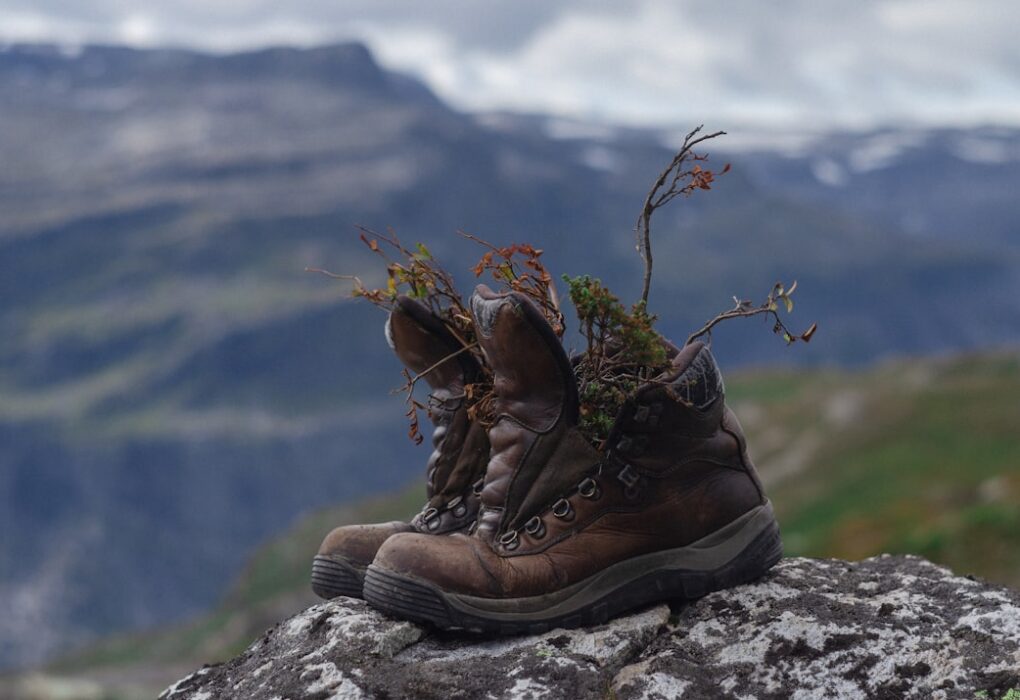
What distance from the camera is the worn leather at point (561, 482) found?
6469mm

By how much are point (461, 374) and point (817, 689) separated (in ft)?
10.3

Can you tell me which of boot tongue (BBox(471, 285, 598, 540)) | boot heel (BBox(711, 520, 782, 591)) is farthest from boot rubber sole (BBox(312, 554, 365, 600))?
boot heel (BBox(711, 520, 782, 591))

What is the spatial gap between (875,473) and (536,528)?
49327mm

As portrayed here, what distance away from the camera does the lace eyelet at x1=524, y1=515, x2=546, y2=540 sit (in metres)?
6.68

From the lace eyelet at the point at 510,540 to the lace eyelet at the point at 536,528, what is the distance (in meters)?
0.08

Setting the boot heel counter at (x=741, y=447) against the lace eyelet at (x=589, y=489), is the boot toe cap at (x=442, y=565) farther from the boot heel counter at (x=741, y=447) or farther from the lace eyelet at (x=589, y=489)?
the boot heel counter at (x=741, y=447)

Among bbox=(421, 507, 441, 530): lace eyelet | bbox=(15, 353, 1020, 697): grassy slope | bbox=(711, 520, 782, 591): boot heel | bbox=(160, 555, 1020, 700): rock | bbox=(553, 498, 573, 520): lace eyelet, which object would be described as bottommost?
bbox=(160, 555, 1020, 700): rock

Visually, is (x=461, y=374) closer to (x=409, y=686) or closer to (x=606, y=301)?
(x=606, y=301)

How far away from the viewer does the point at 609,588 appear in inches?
264

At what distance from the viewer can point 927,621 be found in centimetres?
652

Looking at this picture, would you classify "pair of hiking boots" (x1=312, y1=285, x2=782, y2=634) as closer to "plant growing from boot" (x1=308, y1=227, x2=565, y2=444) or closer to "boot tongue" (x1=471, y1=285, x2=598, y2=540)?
"boot tongue" (x1=471, y1=285, x2=598, y2=540)

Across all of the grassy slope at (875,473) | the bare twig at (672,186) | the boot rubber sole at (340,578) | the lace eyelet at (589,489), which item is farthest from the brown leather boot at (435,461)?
the grassy slope at (875,473)

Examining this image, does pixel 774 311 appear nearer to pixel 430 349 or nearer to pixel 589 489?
pixel 589 489

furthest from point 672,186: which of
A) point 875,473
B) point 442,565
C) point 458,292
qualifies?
point 875,473
